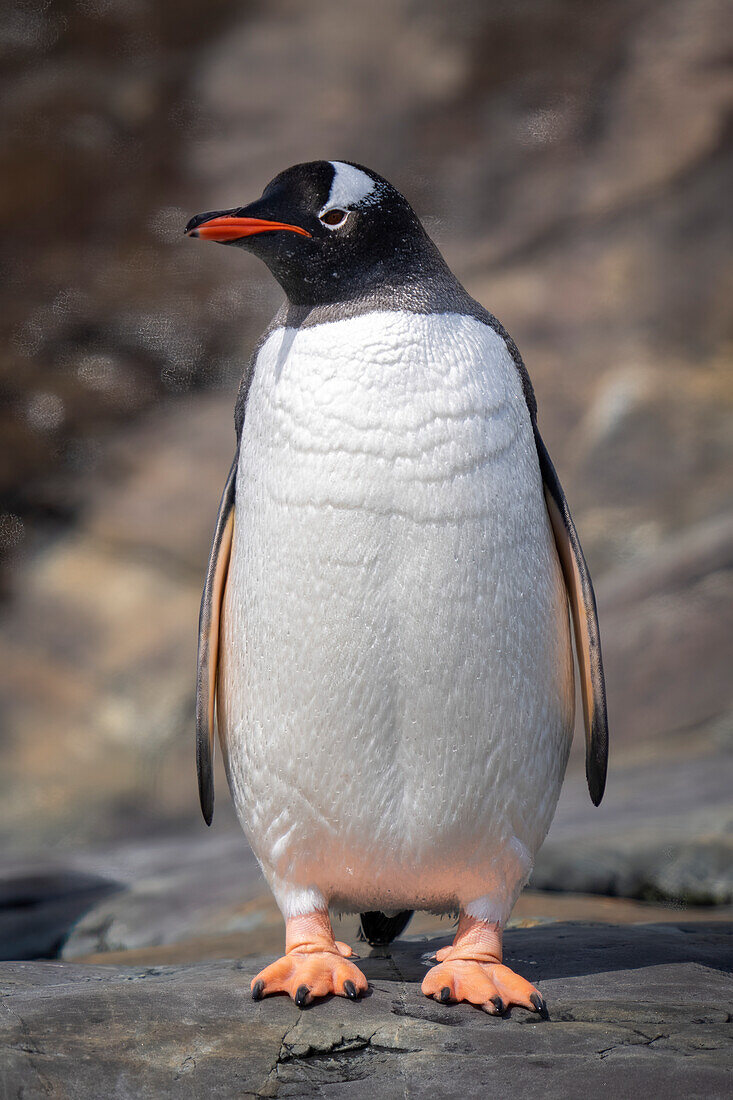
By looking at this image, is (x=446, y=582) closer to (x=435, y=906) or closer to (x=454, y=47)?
(x=435, y=906)

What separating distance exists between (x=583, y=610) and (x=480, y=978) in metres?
0.49

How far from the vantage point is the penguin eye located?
133cm

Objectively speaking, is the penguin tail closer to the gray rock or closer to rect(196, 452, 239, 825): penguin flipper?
rect(196, 452, 239, 825): penguin flipper

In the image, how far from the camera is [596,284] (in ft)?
14.9

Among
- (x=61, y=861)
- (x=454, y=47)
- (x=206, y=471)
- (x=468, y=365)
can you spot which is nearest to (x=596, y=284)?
(x=454, y=47)

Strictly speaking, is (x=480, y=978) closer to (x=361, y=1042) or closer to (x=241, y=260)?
(x=361, y=1042)

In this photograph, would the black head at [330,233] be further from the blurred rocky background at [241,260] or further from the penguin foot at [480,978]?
the blurred rocky background at [241,260]

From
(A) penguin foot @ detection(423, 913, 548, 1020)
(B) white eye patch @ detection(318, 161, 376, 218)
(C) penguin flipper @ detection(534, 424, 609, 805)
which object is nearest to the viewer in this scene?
(A) penguin foot @ detection(423, 913, 548, 1020)

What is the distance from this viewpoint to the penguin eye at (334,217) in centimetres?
133

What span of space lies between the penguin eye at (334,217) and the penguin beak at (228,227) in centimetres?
4

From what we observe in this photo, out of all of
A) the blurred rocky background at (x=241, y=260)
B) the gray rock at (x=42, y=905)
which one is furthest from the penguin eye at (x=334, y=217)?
the blurred rocky background at (x=241, y=260)

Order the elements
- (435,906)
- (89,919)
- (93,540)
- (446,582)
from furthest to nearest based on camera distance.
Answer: (93,540)
(89,919)
(435,906)
(446,582)

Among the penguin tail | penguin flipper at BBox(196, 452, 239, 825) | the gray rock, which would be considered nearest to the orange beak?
penguin flipper at BBox(196, 452, 239, 825)

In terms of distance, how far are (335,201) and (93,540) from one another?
11.0ft
